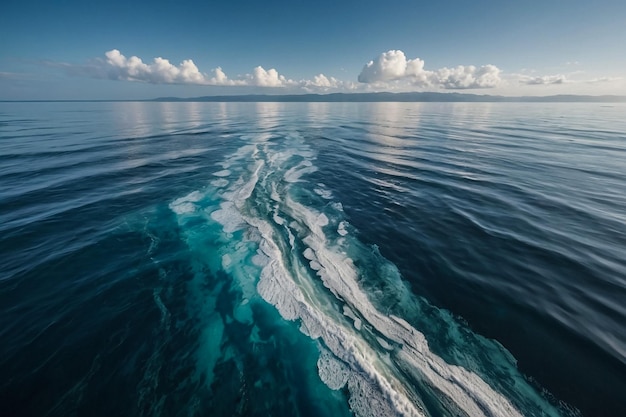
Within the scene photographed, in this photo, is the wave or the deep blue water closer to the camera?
the wave

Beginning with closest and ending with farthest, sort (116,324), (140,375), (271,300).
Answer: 1. (140,375)
2. (116,324)
3. (271,300)

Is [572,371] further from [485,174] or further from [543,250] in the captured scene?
[485,174]

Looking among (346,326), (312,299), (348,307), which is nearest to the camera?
(346,326)

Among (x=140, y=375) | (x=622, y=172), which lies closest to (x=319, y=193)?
(x=140, y=375)

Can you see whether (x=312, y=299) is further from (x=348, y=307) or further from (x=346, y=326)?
→ (x=346, y=326)

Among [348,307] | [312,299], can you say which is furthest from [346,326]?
[312,299]

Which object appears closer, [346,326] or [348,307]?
[346,326]

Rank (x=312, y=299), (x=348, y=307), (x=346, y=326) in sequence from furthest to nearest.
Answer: (x=312, y=299), (x=348, y=307), (x=346, y=326)

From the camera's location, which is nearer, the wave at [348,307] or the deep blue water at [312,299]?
the wave at [348,307]
